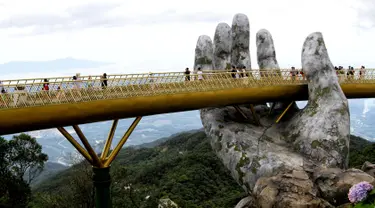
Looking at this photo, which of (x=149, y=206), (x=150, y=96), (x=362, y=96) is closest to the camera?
(x=150, y=96)

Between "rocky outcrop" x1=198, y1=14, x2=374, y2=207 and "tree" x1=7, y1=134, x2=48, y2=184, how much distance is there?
17418 mm

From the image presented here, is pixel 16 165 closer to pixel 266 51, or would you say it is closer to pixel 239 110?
pixel 239 110

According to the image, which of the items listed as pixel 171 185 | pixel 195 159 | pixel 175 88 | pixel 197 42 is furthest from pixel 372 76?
pixel 195 159

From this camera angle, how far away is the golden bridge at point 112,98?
12955 mm

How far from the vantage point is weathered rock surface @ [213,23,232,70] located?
69.6ft

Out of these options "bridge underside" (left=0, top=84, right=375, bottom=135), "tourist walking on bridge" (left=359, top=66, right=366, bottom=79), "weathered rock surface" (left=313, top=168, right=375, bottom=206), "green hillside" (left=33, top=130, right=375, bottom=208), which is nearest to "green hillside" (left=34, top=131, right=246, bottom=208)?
"green hillside" (left=33, top=130, right=375, bottom=208)

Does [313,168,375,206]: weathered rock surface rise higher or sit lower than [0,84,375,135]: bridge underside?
lower

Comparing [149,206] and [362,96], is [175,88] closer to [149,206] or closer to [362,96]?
[362,96]

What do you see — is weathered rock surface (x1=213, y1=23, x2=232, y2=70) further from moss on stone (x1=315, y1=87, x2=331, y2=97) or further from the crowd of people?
moss on stone (x1=315, y1=87, x2=331, y2=97)

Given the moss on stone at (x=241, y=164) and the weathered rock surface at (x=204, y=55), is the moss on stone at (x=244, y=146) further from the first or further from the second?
the weathered rock surface at (x=204, y=55)

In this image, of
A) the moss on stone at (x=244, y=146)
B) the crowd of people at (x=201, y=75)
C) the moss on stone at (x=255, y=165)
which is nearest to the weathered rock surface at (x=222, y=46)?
the crowd of people at (x=201, y=75)

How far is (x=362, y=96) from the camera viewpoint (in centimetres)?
2364

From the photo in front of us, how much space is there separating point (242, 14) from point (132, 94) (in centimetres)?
947

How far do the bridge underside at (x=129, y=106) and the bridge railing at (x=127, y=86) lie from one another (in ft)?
0.93
